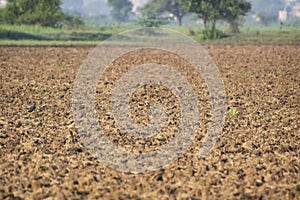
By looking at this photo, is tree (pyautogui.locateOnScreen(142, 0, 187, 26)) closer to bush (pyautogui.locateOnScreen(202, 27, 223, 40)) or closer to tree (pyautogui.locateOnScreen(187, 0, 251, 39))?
tree (pyautogui.locateOnScreen(187, 0, 251, 39))

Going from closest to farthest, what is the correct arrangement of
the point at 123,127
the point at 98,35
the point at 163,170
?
the point at 163,170, the point at 123,127, the point at 98,35

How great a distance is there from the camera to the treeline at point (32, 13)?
5562cm

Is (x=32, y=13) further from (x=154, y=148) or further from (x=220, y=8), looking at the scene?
(x=154, y=148)

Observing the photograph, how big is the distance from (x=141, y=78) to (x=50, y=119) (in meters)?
7.63

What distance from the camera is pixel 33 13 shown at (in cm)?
5584

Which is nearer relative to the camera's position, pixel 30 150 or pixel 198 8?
pixel 30 150

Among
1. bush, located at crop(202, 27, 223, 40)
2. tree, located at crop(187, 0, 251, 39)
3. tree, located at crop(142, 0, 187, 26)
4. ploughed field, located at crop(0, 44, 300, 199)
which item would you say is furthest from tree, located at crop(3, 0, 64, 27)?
tree, located at crop(142, 0, 187, 26)

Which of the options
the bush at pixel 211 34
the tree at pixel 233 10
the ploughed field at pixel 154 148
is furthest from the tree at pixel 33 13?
the ploughed field at pixel 154 148

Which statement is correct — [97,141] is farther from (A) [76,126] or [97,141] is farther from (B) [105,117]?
(B) [105,117]

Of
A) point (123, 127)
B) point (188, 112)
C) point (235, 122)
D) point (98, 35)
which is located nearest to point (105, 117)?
point (123, 127)

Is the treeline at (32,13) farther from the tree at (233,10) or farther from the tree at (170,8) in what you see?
the tree at (170,8)

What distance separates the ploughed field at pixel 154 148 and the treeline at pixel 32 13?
4004 cm

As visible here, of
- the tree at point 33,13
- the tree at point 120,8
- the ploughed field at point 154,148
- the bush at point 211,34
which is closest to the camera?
the ploughed field at point 154,148

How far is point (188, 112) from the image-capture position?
1217cm
